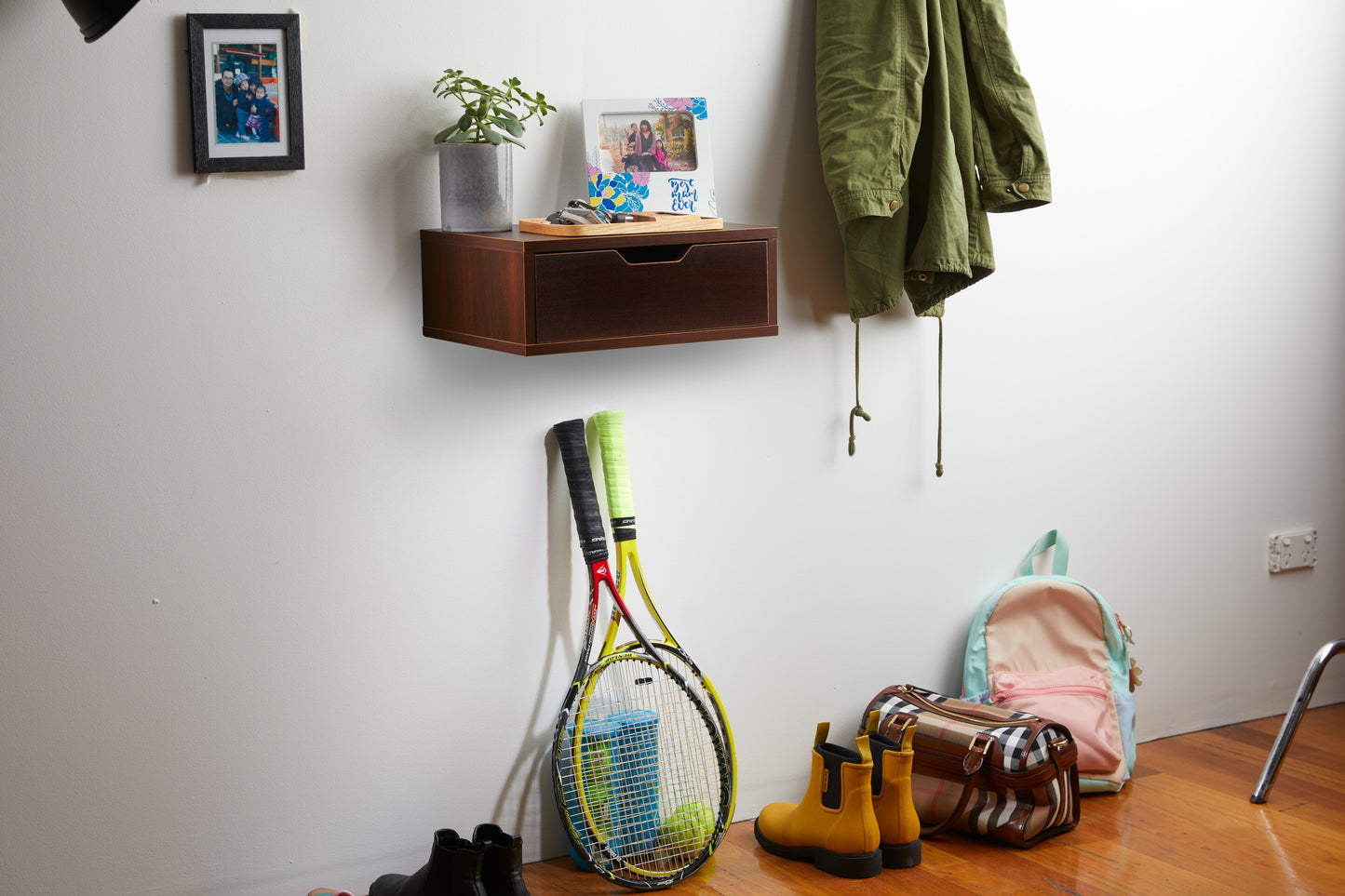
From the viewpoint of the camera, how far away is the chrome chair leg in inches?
84.8

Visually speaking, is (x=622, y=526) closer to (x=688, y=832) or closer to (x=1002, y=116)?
(x=688, y=832)

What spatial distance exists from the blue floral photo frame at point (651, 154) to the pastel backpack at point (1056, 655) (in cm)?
94

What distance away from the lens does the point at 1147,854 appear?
6.91 feet

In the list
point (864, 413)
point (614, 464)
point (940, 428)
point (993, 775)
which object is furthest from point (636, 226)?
point (993, 775)

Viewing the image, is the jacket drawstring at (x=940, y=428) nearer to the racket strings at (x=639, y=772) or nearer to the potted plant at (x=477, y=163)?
the racket strings at (x=639, y=772)

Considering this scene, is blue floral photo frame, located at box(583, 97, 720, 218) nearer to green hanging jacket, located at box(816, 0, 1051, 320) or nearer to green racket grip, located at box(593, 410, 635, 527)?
green hanging jacket, located at box(816, 0, 1051, 320)

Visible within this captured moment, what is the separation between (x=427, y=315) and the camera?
6.32 feet

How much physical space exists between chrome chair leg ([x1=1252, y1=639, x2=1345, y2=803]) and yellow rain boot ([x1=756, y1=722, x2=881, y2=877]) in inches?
29.2

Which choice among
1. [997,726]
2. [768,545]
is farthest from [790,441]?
[997,726]

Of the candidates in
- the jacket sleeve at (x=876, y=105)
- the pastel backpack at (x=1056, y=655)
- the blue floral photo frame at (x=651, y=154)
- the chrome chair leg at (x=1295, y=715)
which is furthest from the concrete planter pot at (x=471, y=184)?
the chrome chair leg at (x=1295, y=715)

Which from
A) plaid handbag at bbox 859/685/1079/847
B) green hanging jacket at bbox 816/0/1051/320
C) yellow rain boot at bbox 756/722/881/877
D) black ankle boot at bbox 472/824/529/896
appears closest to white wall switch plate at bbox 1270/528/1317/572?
plaid handbag at bbox 859/685/1079/847

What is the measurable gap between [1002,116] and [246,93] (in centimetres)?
116

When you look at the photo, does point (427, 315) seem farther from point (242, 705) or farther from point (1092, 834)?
point (1092, 834)

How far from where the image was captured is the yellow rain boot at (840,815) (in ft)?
6.53
